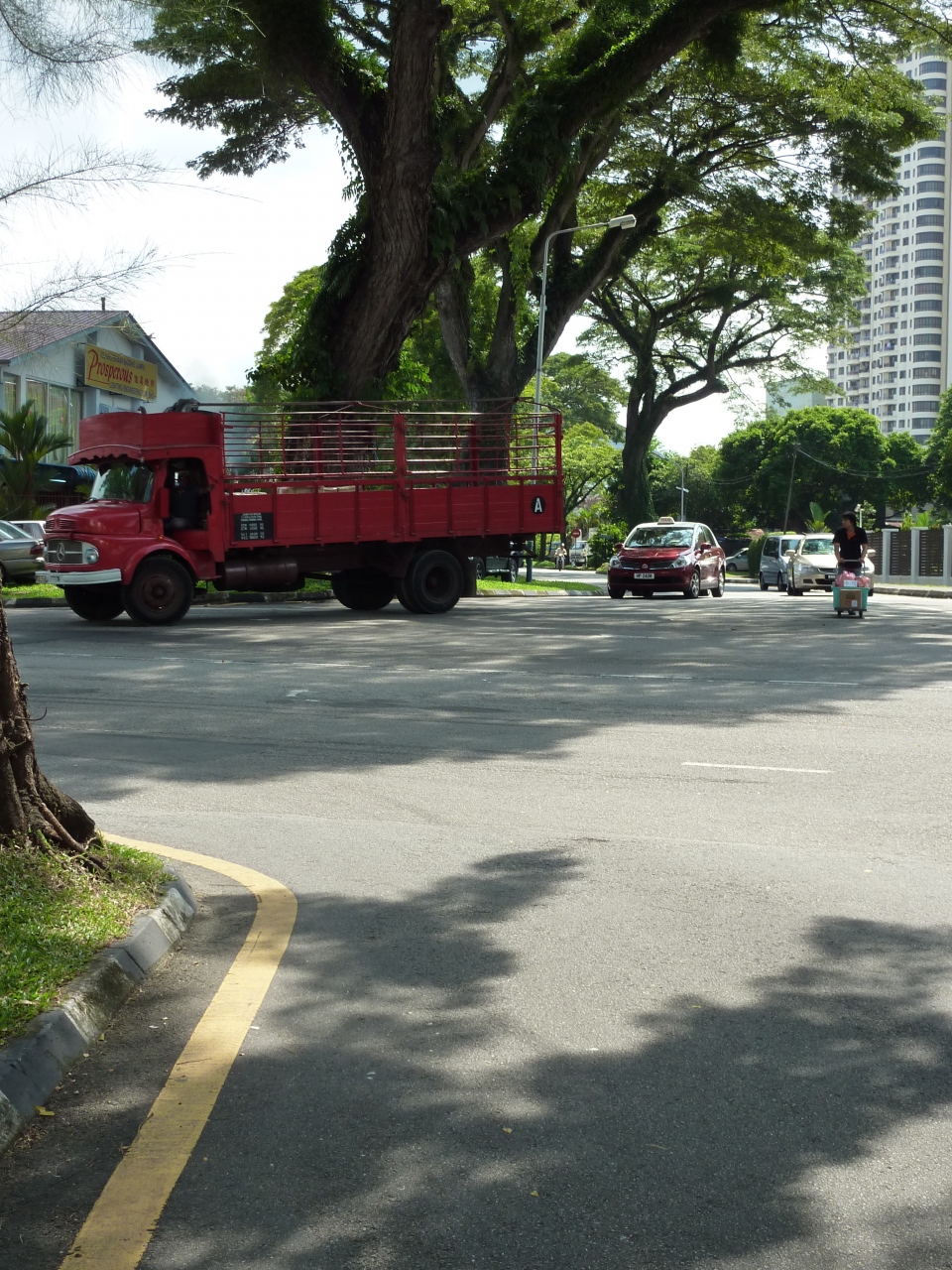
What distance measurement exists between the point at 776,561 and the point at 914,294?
434 feet

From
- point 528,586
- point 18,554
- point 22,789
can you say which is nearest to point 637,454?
point 528,586

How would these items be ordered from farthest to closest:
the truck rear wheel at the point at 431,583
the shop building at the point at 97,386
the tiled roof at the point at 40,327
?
the shop building at the point at 97,386 → the truck rear wheel at the point at 431,583 → the tiled roof at the point at 40,327

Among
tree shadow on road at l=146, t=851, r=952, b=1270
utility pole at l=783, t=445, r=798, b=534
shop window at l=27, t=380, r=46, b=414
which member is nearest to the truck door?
tree shadow on road at l=146, t=851, r=952, b=1270

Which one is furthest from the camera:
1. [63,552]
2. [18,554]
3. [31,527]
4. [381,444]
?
[31,527]

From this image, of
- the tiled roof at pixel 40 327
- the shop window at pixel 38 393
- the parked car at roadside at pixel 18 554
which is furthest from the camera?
the shop window at pixel 38 393

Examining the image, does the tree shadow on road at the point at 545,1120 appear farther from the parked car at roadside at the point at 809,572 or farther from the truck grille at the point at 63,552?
the parked car at roadside at the point at 809,572

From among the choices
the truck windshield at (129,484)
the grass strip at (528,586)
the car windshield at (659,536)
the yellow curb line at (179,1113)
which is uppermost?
the truck windshield at (129,484)

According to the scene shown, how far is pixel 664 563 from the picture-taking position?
99.1ft

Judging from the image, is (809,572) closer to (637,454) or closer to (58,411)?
(637,454)

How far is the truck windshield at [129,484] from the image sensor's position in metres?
20.1

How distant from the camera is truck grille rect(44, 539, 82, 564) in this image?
19250mm

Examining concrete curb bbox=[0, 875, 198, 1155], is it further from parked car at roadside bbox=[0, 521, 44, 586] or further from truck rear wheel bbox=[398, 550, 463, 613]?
parked car at roadside bbox=[0, 521, 44, 586]

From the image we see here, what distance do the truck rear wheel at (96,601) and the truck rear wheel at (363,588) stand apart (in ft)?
13.9

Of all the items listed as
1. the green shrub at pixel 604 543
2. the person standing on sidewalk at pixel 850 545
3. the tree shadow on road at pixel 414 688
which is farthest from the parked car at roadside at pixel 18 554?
the green shrub at pixel 604 543
